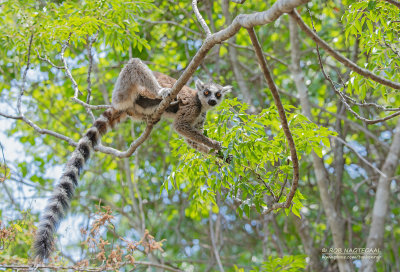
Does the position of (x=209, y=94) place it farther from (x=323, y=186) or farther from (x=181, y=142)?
(x=323, y=186)

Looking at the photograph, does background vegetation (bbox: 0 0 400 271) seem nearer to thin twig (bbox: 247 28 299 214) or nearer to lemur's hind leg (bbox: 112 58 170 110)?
lemur's hind leg (bbox: 112 58 170 110)

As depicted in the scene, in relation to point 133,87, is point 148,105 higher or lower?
lower

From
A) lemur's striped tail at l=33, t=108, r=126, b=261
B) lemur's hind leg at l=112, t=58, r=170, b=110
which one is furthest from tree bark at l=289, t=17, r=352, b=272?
lemur's striped tail at l=33, t=108, r=126, b=261

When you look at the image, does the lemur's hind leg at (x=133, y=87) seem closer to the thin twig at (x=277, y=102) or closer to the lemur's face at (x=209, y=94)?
the lemur's face at (x=209, y=94)

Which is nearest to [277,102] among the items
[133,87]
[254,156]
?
[254,156]

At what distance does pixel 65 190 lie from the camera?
506 centimetres

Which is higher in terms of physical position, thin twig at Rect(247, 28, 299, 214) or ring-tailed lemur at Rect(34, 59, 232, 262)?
ring-tailed lemur at Rect(34, 59, 232, 262)

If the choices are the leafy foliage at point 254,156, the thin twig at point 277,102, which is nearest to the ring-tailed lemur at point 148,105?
the leafy foliage at point 254,156

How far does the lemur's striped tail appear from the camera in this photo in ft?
14.3

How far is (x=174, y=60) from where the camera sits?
12.4 meters

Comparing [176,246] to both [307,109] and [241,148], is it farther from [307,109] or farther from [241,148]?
[241,148]

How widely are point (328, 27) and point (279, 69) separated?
2303mm

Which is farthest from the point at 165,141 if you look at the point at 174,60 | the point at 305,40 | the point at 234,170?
the point at 234,170

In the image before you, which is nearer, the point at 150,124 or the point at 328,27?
the point at 150,124
